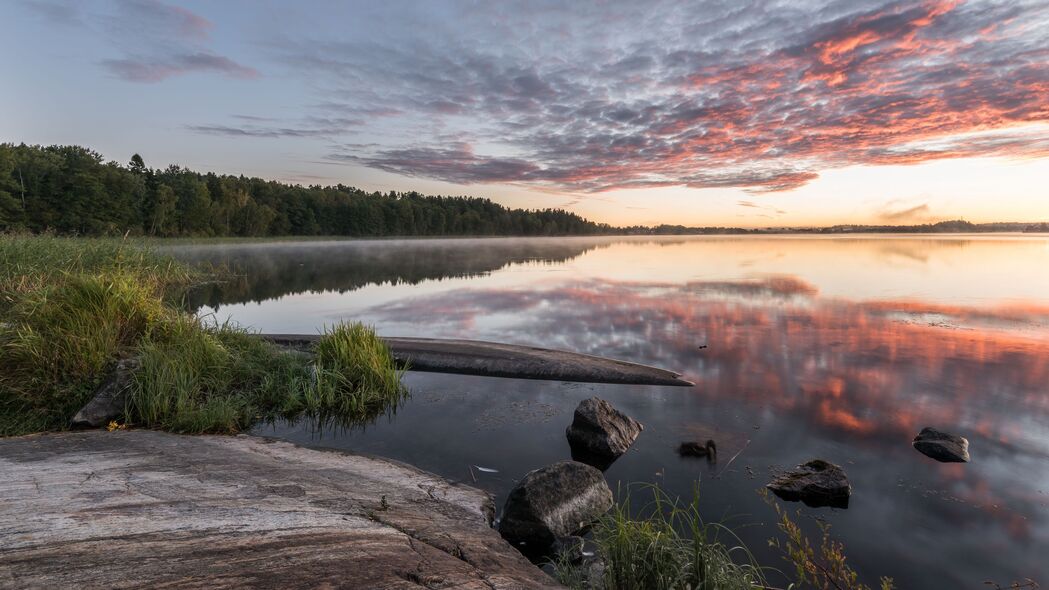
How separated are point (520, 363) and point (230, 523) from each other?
33.2 ft

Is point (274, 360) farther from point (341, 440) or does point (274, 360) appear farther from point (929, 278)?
point (929, 278)

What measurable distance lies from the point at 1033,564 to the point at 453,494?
7.43 metres

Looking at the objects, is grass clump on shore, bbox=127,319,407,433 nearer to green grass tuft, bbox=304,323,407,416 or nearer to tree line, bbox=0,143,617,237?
green grass tuft, bbox=304,323,407,416

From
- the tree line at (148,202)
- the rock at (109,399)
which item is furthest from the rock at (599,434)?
the tree line at (148,202)

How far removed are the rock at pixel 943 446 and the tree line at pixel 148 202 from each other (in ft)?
234

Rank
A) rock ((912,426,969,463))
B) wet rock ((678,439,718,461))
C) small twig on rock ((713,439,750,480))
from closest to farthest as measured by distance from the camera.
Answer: small twig on rock ((713,439,750,480)), rock ((912,426,969,463)), wet rock ((678,439,718,461))

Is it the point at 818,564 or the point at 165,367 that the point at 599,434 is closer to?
the point at 818,564

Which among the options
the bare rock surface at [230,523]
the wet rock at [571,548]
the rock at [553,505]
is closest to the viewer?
the bare rock surface at [230,523]

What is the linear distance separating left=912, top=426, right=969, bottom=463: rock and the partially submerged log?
5068mm

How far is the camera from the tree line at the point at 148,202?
8319 centimetres

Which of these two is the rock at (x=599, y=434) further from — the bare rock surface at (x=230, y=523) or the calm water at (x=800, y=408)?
the bare rock surface at (x=230, y=523)

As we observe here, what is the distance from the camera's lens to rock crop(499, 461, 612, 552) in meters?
6.61

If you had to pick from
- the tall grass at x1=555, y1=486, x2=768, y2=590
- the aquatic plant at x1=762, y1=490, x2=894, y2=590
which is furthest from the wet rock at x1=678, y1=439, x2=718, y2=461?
the tall grass at x1=555, y1=486, x2=768, y2=590

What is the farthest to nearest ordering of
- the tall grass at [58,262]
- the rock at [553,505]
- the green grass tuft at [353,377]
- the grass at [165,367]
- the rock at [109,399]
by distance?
the tall grass at [58,262], the green grass tuft at [353,377], the grass at [165,367], the rock at [109,399], the rock at [553,505]
